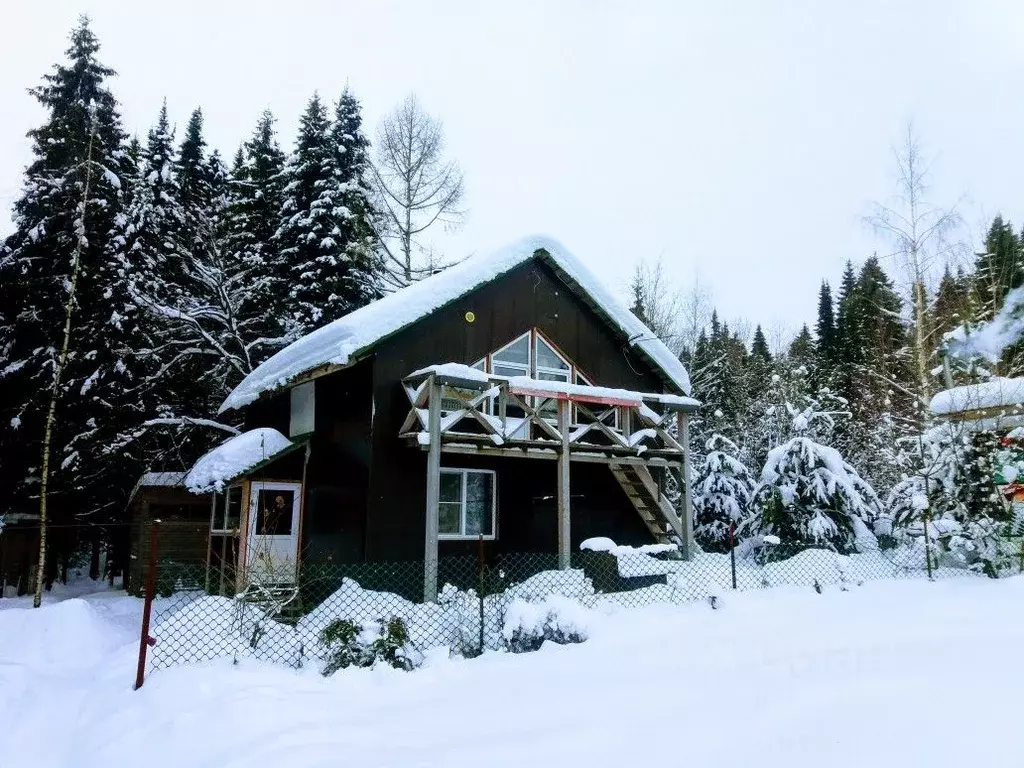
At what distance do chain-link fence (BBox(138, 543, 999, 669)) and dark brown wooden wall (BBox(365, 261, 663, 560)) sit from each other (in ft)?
2.42

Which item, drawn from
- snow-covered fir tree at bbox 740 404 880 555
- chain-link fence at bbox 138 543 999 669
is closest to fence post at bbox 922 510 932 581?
chain-link fence at bbox 138 543 999 669

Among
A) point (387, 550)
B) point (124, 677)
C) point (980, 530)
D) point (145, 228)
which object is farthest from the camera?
point (145, 228)

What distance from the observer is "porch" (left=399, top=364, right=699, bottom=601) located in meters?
11.3

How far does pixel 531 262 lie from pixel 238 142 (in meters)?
29.7

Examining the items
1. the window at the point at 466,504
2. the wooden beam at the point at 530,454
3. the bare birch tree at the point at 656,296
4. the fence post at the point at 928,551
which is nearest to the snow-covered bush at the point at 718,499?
the wooden beam at the point at 530,454

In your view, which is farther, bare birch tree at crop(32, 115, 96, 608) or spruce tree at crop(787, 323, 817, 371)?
spruce tree at crop(787, 323, 817, 371)

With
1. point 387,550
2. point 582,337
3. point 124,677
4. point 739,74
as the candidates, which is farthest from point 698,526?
point 124,677

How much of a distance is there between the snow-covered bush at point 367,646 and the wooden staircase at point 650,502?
7745mm

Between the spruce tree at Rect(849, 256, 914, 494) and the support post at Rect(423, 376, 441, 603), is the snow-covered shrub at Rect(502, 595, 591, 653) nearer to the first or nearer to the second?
the support post at Rect(423, 376, 441, 603)

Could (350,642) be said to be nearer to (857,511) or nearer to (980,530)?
(980,530)

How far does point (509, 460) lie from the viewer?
14109 mm

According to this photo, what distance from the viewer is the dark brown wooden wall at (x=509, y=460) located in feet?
40.2

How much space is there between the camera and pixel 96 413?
61.2ft

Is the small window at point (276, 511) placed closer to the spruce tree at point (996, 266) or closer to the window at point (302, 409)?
the window at point (302, 409)
